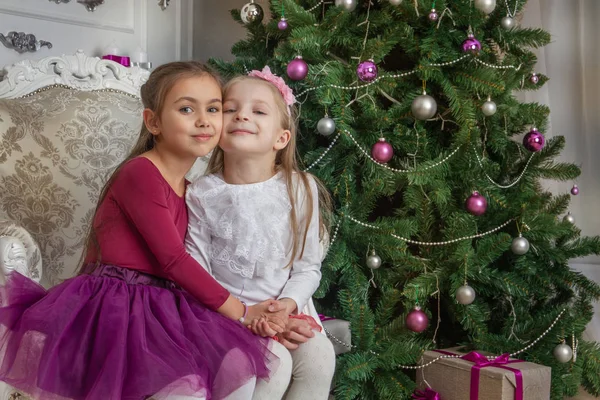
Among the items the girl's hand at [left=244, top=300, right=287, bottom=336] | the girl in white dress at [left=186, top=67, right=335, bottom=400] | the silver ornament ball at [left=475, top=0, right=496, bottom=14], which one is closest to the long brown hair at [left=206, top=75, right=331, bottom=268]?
the girl in white dress at [left=186, top=67, right=335, bottom=400]

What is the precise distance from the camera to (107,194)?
1.44 meters

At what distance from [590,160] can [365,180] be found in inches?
47.4

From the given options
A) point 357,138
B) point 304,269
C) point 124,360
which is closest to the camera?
point 124,360

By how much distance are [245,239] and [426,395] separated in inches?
30.1

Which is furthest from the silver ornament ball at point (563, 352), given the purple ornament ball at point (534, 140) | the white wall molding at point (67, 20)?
the white wall molding at point (67, 20)

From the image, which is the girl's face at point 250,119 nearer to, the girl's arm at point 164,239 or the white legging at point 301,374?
the girl's arm at point 164,239

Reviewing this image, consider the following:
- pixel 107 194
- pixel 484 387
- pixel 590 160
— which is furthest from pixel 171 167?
pixel 590 160

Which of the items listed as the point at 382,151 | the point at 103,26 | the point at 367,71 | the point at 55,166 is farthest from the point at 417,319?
the point at 103,26

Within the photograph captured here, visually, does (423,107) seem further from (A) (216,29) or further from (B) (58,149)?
(A) (216,29)

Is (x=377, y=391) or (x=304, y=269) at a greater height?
(x=304, y=269)

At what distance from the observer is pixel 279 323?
1363 mm

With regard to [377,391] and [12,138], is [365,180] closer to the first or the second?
[377,391]

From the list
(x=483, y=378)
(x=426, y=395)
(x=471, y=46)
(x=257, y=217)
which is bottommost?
(x=426, y=395)

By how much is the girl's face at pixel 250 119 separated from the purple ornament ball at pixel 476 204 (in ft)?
2.05
